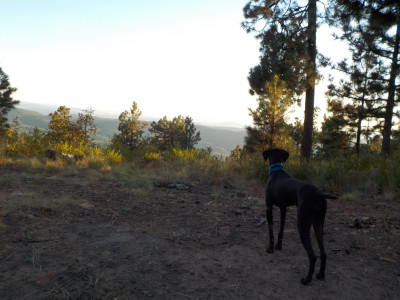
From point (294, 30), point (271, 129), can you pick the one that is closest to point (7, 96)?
point (271, 129)

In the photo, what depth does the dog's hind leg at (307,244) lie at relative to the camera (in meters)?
2.57

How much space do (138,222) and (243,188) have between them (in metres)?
3.45

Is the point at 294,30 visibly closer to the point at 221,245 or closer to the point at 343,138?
the point at 221,245

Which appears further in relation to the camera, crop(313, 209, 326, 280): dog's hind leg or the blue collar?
the blue collar

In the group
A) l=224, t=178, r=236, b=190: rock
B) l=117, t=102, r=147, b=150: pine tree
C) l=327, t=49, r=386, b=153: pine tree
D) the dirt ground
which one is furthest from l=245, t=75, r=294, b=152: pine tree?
l=117, t=102, r=147, b=150: pine tree

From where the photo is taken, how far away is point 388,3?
409 cm

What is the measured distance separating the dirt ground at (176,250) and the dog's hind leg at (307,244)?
9cm

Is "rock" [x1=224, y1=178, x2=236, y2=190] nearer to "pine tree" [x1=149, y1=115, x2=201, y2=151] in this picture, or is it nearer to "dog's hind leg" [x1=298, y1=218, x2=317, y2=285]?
"dog's hind leg" [x1=298, y1=218, x2=317, y2=285]

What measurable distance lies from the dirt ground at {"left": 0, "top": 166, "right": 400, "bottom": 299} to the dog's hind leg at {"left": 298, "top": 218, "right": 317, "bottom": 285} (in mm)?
94

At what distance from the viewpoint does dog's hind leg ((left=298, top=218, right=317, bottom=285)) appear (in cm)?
257

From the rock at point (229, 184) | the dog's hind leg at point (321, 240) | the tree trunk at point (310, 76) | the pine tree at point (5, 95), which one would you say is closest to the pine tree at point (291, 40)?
the tree trunk at point (310, 76)

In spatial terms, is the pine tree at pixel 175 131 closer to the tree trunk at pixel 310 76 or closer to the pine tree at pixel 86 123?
the pine tree at pixel 86 123

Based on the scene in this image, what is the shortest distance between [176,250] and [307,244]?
1517 mm

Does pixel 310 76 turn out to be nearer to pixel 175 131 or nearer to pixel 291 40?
pixel 291 40
